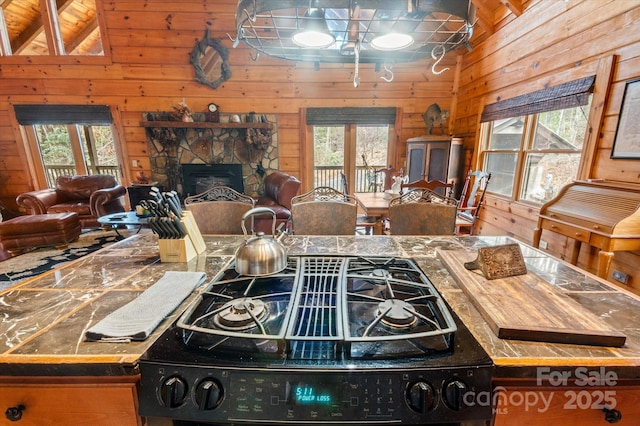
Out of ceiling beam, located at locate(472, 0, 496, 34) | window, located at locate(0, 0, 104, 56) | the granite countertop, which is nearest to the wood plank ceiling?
window, located at locate(0, 0, 104, 56)

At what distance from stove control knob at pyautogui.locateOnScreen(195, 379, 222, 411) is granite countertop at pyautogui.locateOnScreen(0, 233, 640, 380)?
0.54 feet

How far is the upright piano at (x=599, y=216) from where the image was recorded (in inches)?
68.8

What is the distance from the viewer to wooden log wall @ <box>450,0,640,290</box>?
208 centimetres

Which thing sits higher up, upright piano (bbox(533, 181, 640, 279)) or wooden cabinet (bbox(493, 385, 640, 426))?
upright piano (bbox(533, 181, 640, 279))

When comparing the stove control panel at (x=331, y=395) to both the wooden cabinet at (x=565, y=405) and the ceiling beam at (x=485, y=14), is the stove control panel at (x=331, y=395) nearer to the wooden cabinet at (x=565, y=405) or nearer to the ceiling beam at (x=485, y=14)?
the wooden cabinet at (x=565, y=405)

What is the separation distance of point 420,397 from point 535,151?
11.1 ft

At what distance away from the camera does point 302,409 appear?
630 millimetres

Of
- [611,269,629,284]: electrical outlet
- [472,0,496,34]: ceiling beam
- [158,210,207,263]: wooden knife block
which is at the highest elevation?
[472,0,496,34]: ceiling beam

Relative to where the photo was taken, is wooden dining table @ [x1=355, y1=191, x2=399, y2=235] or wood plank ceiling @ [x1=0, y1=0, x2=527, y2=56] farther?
wood plank ceiling @ [x1=0, y1=0, x2=527, y2=56]

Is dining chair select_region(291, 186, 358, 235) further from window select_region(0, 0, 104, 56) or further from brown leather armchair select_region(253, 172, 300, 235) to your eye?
window select_region(0, 0, 104, 56)

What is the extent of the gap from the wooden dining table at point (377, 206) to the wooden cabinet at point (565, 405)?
6.59ft

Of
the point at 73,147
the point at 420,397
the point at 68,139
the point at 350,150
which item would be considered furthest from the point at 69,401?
the point at 68,139

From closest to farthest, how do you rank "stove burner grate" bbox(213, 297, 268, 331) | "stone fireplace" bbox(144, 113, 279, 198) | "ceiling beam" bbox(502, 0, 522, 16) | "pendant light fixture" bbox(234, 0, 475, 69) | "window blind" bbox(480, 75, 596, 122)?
"stove burner grate" bbox(213, 297, 268, 331) < "pendant light fixture" bbox(234, 0, 475, 69) < "window blind" bbox(480, 75, 596, 122) < "ceiling beam" bbox(502, 0, 522, 16) < "stone fireplace" bbox(144, 113, 279, 198)

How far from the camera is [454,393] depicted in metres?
0.63
